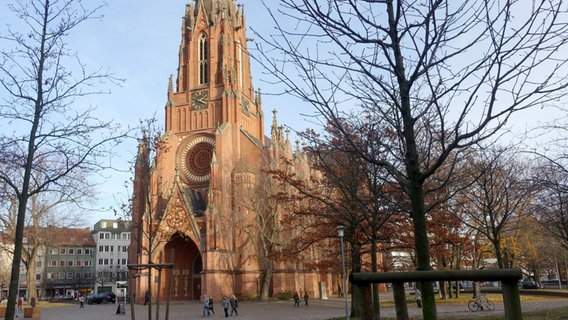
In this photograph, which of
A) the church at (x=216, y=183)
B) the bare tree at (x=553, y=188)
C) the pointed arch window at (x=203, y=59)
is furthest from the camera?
the pointed arch window at (x=203, y=59)

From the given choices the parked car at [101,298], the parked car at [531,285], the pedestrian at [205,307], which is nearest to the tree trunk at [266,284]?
the pedestrian at [205,307]

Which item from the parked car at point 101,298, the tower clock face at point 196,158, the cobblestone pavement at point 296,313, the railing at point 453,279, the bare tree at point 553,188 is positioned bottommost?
the parked car at point 101,298

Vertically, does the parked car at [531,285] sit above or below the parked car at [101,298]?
below

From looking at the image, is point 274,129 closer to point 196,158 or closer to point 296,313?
point 196,158

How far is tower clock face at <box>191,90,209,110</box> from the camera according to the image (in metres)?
49.4

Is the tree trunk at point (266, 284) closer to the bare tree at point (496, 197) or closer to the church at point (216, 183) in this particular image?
the church at point (216, 183)

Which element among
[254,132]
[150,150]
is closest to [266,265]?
[254,132]

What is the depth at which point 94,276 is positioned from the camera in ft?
287

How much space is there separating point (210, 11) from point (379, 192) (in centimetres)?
4315

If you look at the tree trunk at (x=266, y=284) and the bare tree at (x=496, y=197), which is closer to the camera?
the bare tree at (x=496, y=197)

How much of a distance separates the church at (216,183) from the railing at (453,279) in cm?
3021

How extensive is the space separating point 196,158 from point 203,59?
38.3 ft

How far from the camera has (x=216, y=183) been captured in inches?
1687

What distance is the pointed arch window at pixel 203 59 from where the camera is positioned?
51.7 m
